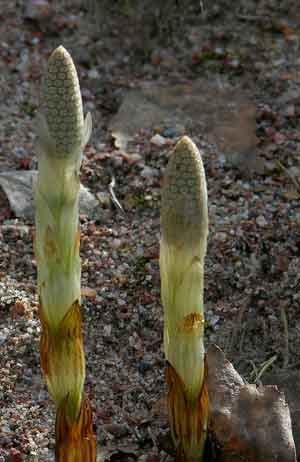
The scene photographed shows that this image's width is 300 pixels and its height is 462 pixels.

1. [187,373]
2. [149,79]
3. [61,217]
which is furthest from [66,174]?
[149,79]

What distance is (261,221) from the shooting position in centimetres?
445

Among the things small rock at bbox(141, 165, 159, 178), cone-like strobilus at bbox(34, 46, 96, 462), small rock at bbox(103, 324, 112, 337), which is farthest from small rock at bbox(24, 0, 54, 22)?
cone-like strobilus at bbox(34, 46, 96, 462)

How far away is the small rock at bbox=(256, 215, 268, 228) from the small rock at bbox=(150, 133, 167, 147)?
66cm

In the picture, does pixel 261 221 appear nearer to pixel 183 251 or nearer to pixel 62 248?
pixel 183 251

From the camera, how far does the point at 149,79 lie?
5410 mm

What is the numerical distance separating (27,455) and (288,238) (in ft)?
5.03

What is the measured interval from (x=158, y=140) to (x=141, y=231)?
0.60 meters

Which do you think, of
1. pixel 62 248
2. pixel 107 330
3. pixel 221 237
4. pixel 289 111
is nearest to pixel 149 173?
pixel 221 237

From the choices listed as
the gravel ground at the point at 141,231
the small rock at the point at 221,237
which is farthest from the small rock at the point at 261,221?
the small rock at the point at 221,237

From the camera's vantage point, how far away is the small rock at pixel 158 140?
4844 millimetres

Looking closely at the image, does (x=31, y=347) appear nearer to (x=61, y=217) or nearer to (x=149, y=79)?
(x=61, y=217)

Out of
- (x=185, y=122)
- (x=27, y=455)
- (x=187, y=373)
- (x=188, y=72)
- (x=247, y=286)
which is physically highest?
(x=188, y=72)

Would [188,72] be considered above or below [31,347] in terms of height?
above

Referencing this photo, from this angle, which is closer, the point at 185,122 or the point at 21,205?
the point at 21,205
